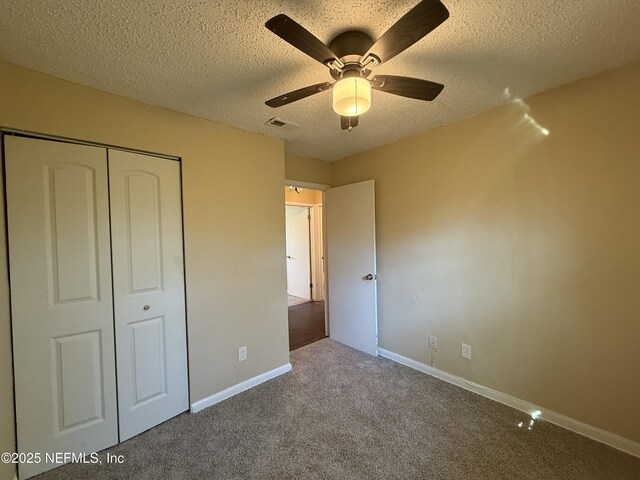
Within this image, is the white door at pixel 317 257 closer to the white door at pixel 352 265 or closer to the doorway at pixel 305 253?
the doorway at pixel 305 253

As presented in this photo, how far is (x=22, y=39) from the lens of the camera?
128cm

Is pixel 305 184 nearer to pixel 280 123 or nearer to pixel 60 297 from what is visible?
pixel 280 123

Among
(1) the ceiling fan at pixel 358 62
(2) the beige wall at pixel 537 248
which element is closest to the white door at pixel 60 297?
(1) the ceiling fan at pixel 358 62

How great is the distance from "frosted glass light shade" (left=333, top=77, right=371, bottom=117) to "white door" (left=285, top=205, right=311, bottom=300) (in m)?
4.48

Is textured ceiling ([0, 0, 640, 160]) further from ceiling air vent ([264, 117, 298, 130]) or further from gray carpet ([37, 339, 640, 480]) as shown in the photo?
gray carpet ([37, 339, 640, 480])

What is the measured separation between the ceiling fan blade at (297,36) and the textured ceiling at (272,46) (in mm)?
220

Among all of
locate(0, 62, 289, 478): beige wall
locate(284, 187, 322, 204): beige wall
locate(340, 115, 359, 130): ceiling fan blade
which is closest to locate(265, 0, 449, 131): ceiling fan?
locate(340, 115, 359, 130): ceiling fan blade

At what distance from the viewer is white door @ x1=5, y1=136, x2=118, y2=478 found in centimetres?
151

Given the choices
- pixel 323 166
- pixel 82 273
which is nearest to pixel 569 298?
pixel 323 166

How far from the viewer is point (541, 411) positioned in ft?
6.40

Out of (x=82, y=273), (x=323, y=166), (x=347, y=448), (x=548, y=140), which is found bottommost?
(x=347, y=448)

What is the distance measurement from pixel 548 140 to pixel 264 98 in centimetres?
201

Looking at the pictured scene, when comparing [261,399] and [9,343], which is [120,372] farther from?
Answer: [261,399]

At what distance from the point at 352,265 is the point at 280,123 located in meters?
1.74
